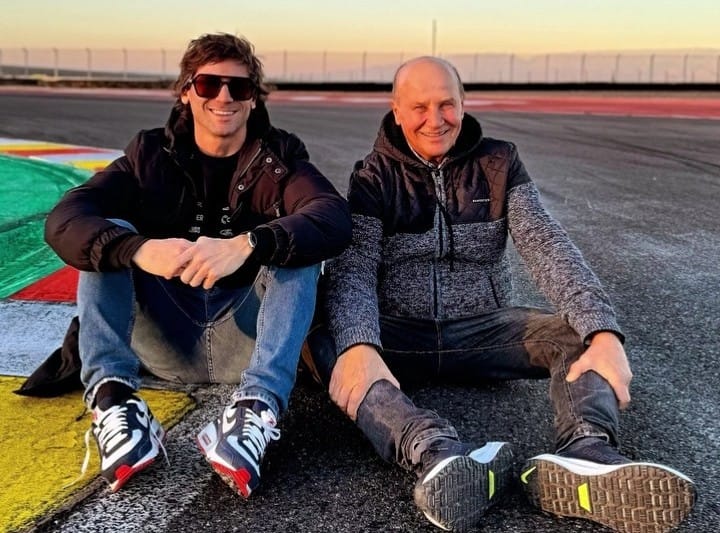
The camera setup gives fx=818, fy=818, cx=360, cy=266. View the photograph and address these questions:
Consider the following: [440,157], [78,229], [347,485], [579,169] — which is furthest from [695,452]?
[579,169]

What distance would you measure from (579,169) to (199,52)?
26.6 feet

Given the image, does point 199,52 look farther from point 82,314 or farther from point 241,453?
point 241,453

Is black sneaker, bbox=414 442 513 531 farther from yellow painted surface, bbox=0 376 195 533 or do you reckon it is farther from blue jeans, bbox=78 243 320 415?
yellow painted surface, bbox=0 376 195 533

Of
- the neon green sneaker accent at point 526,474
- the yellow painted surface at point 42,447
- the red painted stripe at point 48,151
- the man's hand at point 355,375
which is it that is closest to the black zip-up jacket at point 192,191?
the man's hand at point 355,375

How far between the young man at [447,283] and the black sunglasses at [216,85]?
59cm

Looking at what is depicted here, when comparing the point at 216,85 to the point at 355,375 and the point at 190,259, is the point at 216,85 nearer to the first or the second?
the point at 190,259

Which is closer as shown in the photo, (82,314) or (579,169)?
(82,314)

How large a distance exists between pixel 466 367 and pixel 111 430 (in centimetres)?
144

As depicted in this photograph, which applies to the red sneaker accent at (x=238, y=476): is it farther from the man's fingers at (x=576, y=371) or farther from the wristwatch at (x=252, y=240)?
the man's fingers at (x=576, y=371)

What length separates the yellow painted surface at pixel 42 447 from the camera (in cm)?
251

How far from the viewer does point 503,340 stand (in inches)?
129

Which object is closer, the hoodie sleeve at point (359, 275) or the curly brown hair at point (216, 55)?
the hoodie sleeve at point (359, 275)

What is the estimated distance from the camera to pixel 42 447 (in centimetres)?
289

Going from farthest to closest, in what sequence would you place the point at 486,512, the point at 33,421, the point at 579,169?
the point at 579,169 < the point at 33,421 < the point at 486,512
